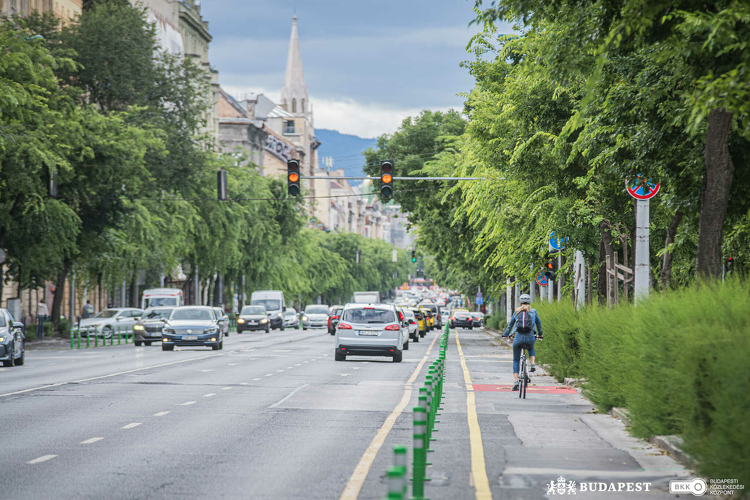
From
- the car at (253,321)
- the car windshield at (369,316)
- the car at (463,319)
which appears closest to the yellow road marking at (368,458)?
the car windshield at (369,316)

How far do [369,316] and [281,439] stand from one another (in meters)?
17.8

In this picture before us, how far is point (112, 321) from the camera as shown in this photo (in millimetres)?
49531

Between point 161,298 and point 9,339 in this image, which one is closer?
point 9,339

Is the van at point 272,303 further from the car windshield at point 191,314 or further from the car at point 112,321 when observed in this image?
the car windshield at point 191,314

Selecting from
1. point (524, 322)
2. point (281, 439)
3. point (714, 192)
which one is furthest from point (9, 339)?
point (714, 192)

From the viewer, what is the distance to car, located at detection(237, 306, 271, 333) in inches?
2480

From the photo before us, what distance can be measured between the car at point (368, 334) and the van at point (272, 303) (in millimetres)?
39997

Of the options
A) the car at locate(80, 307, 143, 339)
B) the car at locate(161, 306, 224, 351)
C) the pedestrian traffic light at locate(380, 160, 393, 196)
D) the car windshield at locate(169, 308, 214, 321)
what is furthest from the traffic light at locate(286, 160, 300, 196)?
the car at locate(80, 307, 143, 339)

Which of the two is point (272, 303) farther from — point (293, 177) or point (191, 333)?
point (293, 177)

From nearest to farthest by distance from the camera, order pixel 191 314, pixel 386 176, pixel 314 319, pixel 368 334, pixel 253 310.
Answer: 1. pixel 386 176
2. pixel 368 334
3. pixel 191 314
4. pixel 253 310
5. pixel 314 319

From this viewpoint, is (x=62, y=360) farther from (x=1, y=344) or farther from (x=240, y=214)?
(x=240, y=214)

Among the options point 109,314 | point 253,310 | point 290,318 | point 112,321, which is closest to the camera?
point 112,321

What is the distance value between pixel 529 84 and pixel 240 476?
12.3m

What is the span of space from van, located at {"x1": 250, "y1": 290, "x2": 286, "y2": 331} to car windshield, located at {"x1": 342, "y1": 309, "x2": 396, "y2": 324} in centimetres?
3993
